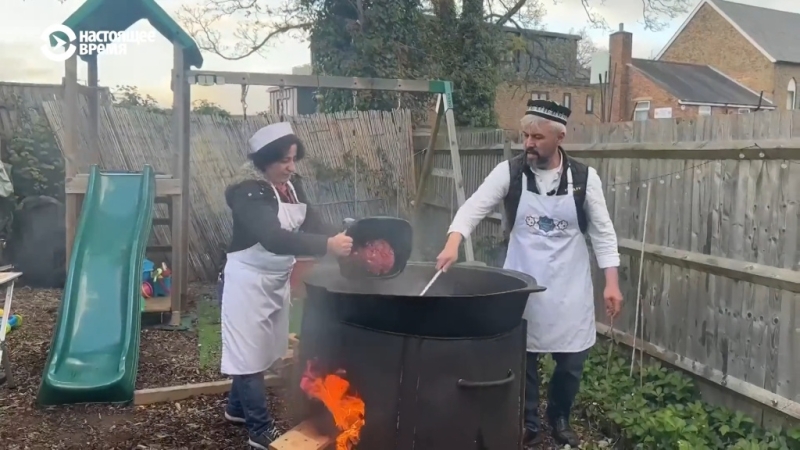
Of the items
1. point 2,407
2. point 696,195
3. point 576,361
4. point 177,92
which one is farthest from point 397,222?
point 177,92

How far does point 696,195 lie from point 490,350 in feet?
6.74

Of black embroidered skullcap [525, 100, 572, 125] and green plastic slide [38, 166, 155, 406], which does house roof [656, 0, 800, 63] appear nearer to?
green plastic slide [38, 166, 155, 406]

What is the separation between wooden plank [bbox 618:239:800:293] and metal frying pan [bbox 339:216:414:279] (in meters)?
1.86

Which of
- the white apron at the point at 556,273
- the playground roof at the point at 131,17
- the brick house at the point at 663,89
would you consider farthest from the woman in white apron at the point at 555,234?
the brick house at the point at 663,89

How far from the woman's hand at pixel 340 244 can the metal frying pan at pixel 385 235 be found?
94 mm

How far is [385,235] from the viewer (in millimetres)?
3012

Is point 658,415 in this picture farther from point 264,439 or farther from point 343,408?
point 264,439

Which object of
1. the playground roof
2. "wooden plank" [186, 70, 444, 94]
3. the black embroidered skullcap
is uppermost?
the playground roof

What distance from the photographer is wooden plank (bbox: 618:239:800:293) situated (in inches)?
129

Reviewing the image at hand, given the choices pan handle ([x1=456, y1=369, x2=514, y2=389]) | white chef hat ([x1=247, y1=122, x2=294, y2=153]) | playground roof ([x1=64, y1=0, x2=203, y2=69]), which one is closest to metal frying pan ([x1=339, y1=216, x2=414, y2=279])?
white chef hat ([x1=247, y1=122, x2=294, y2=153])

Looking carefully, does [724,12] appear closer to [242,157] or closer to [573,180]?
[242,157]

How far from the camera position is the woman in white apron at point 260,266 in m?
2.97

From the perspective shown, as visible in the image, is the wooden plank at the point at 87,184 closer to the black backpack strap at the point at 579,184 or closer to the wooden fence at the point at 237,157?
the wooden fence at the point at 237,157

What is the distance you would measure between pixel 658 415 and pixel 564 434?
0.50 metres
